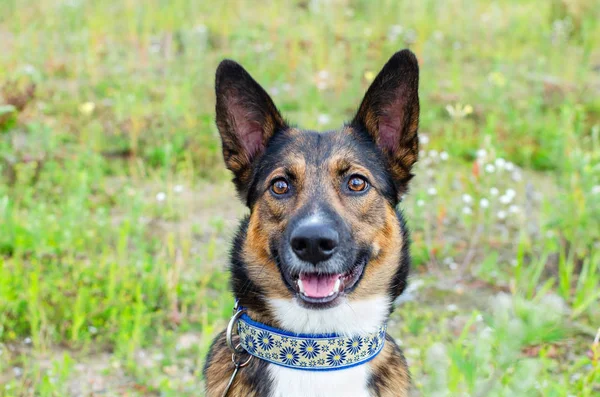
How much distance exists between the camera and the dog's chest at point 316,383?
2.56 meters

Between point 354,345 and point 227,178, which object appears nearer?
point 354,345

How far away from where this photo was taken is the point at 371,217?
2.94 m

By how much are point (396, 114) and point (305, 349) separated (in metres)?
1.20

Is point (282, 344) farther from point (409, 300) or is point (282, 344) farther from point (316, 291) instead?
point (409, 300)

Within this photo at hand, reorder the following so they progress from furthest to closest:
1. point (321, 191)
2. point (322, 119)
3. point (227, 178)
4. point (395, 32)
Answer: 1. point (395, 32)
2. point (322, 119)
3. point (227, 178)
4. point (321, 191)

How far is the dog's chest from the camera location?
256 centimetres

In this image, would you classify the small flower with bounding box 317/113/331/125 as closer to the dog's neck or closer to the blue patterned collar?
the dog's neck

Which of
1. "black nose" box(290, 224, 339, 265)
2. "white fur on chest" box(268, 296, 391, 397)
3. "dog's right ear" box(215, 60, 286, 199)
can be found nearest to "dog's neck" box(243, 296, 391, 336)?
"white fur on chest" box(268, 296, 391, 397)

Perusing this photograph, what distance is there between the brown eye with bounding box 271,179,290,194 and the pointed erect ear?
1.65 feet

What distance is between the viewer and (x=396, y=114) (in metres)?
3.14

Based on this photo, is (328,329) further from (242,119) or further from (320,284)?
(242,119)

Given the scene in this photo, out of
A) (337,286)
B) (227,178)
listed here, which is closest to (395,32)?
(227,178)

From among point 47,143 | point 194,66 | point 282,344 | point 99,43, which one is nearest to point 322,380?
point 282,344

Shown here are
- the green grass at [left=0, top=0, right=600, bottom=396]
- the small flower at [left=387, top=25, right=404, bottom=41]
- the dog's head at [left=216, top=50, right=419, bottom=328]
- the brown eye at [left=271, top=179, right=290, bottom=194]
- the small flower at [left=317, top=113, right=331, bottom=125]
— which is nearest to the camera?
the dog's head at [left=216, top=50, right=419, bottom=328]
